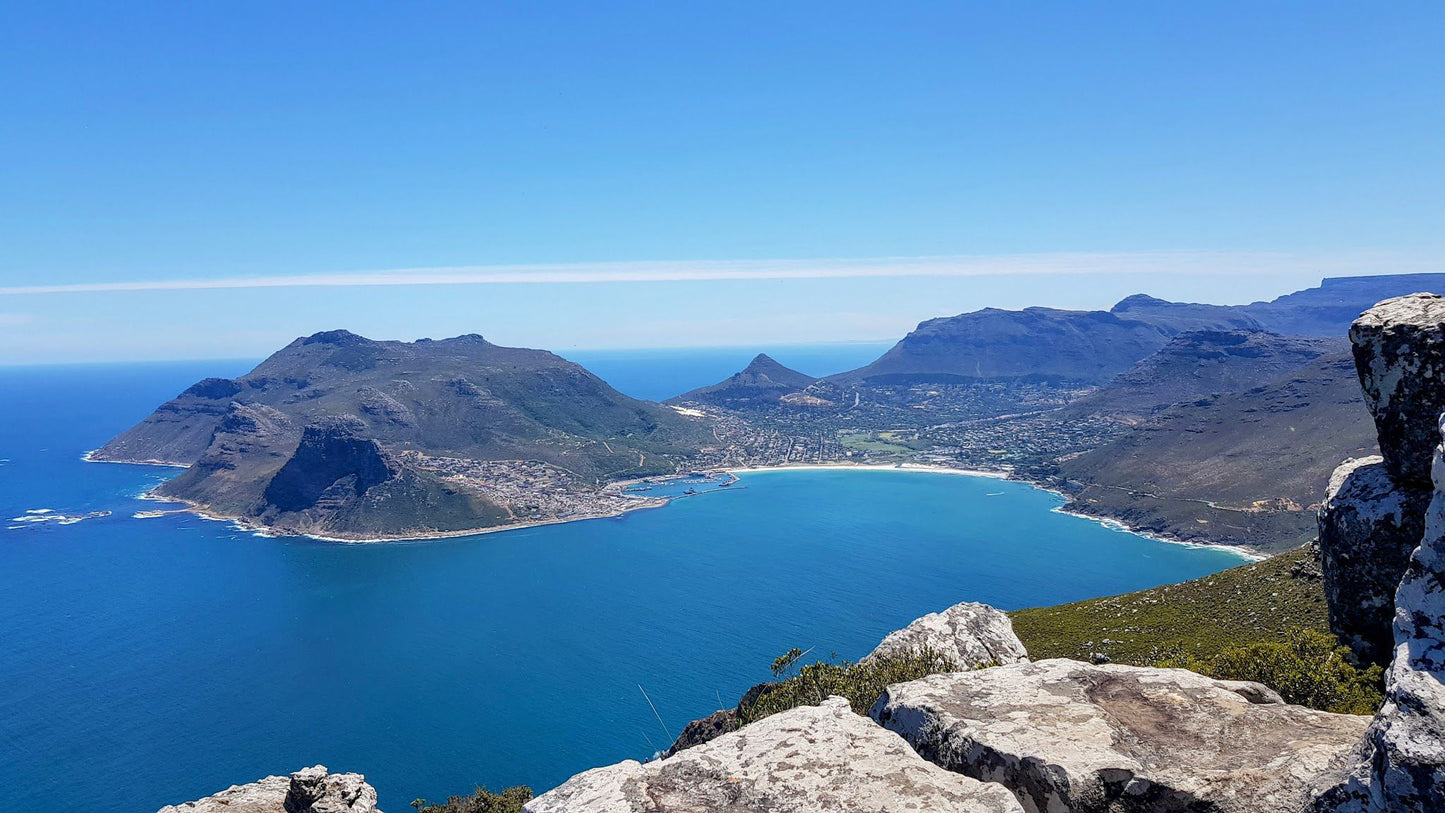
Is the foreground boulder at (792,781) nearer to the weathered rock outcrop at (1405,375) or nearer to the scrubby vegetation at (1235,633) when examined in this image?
the scrubby vegetation at (1235,633)

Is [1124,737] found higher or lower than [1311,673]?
higher

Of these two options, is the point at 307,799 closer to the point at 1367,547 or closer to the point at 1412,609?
the point at 1412,609

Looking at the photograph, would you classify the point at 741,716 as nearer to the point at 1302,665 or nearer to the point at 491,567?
the point at 1302,665

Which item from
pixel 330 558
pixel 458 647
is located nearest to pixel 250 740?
pixel 458 647

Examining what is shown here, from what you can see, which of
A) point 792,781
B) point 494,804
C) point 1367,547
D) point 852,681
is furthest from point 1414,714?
point 494,804

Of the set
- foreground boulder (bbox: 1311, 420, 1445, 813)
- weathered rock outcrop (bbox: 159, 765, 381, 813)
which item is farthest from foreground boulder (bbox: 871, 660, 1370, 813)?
weathered rock outcrop (bbox: 159, 765, 381, 813)

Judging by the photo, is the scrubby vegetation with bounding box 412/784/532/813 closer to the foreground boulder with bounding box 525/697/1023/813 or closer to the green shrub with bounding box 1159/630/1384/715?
the foreground boulder with bounding box 525/697/1023/813
